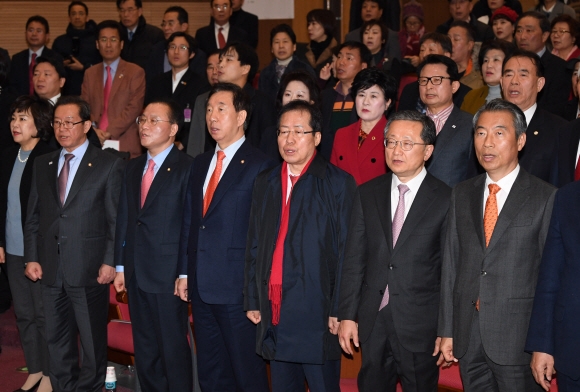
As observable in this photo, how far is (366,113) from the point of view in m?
4.14

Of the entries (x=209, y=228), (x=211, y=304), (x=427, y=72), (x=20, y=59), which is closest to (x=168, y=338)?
(x=211, y=304)

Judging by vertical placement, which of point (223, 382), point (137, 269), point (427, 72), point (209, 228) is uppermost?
point (427, 72)

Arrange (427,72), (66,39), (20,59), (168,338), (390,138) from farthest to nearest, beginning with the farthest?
1. (66,39)
2. (20,59)
3. (427,72)
4. (168,338)
5. (390,138)

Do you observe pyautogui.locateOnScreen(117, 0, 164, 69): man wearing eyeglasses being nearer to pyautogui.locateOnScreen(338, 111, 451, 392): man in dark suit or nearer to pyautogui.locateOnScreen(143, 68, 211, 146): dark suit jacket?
pyautogui.locateOnScreen(143, 68, 211, 146): dark suit jacket

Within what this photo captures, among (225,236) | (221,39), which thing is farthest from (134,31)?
(225,236)

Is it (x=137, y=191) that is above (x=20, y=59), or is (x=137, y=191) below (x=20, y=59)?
below

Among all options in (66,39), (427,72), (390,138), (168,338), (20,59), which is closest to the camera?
(390,138)

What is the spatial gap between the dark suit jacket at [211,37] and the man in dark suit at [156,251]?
3558 mm

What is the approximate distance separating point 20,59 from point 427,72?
4469 mm

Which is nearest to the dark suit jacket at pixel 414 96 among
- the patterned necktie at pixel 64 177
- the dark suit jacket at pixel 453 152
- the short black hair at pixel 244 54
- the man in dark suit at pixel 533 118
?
the man in dark suit at pixel 533 118

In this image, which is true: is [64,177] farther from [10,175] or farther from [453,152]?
[453,152]

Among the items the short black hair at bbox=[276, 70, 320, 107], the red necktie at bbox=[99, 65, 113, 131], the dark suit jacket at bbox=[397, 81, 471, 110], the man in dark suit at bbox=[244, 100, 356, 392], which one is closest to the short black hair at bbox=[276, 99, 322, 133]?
the man in dark suit at bbox=[244, 100, 356, 392]

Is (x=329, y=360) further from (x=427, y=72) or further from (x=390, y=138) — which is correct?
(x=427, y=72)

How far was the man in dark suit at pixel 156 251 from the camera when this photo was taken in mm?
3943
